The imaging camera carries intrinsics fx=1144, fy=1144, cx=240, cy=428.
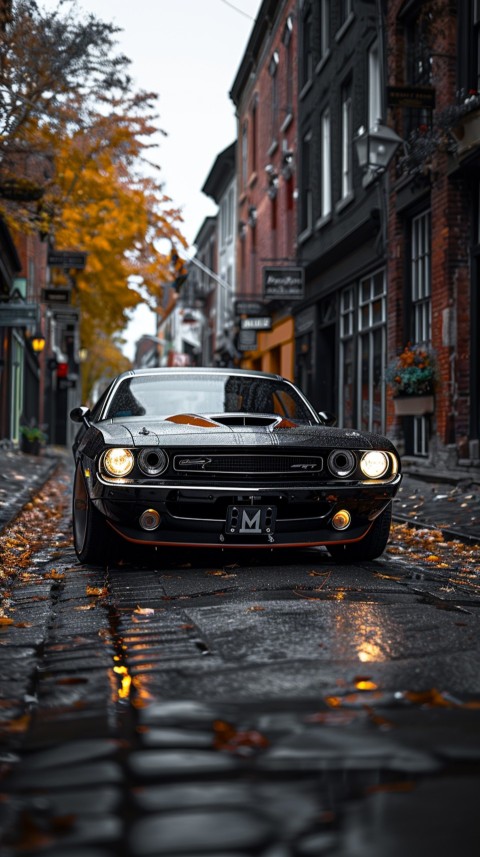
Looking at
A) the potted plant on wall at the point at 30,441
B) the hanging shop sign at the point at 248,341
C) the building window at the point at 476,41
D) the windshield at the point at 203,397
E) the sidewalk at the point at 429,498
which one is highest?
the building window at the point at 476,41

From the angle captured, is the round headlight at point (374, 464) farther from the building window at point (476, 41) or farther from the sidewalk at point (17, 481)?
the building window at point (476, 41)

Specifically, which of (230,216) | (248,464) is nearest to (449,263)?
(248,464)

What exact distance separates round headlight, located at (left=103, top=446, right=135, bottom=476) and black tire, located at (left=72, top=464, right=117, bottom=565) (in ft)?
0.94

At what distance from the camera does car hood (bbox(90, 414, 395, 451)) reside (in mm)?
6516

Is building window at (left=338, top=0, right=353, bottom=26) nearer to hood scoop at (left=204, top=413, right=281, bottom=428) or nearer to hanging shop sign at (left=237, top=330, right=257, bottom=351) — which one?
hanging shop sign at (left=237, top=330, right=257, bottom=351)

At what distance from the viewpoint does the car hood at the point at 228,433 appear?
21.4ft

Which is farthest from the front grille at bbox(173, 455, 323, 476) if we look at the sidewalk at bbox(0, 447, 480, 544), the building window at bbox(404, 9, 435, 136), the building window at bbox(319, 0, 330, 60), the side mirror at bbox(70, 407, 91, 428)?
the building window at bbox(319, 0, 330, 60)

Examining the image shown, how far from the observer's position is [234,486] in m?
6.42

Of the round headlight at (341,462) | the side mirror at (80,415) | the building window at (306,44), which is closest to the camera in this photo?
the round headlight at (341,462)

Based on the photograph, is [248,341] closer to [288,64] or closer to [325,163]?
[288,64]

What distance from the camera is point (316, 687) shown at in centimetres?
362

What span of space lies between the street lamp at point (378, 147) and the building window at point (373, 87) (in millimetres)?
3216

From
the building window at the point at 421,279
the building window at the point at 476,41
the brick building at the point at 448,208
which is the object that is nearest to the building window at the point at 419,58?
the brick building at the point at 448,208

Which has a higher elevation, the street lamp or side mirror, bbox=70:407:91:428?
the street lamp
